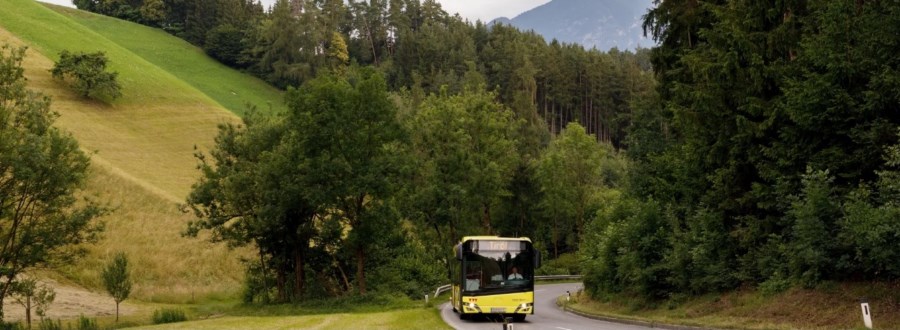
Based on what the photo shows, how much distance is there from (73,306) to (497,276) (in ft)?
86.2

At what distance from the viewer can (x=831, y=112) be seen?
17.9m

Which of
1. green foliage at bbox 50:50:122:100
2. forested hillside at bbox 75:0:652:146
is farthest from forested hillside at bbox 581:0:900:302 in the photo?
forested hillside at bbox 75:0:652:146

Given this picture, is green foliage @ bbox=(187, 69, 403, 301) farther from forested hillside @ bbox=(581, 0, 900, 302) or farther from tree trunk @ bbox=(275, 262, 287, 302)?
forested hillside @ bbox=(581, 0, 900, 302)

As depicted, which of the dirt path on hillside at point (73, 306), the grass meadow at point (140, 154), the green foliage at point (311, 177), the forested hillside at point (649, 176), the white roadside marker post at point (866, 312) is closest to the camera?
the white roadside marker post at point (866, 312)

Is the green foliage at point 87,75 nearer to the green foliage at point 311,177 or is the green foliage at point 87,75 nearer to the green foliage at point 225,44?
the green foliage at point 311,177

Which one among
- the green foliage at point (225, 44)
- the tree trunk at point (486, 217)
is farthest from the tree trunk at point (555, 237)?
the green foliage at point (225, 44)

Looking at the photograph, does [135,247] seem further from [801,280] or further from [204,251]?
[801,280]

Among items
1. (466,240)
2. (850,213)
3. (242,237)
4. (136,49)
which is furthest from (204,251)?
(136,49)

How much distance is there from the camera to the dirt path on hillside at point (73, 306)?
119 ft

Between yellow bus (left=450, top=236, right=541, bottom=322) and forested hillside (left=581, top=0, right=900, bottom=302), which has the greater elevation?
forested hillside (left=581, top=0, right=900, bottom=302)

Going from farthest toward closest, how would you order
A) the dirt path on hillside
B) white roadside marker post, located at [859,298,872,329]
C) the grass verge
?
the dirt path on hillside, the grass verge, white roadside marker post, located at [859,298,872,329]

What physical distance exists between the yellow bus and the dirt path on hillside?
2171 cm

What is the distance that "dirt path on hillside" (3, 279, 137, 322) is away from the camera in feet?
119

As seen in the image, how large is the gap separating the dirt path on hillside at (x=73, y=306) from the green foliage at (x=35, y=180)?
5719mm
